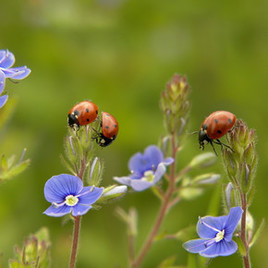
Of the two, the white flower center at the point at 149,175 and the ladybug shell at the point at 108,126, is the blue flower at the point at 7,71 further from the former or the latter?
the white flower center at the point at 149,175

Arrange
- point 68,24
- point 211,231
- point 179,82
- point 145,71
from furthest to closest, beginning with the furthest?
point 145,71
point 68,24
point 179,82
point 211,231

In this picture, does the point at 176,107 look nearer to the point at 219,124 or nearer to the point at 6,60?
the point at 219,124

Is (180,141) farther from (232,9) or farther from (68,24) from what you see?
(232,9)

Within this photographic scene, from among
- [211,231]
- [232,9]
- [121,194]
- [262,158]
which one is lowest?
[211,231]

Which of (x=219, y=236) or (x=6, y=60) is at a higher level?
(x=6, y=60)

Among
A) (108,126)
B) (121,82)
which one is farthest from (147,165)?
(121,82)

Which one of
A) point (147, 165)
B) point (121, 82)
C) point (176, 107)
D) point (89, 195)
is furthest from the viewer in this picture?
point (121, 82)

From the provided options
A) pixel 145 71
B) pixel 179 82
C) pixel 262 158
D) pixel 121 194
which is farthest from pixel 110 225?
pixel 121 194

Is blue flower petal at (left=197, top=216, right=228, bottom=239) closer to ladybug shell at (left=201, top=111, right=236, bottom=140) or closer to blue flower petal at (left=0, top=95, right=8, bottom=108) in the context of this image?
ladybug shell at (left=201, top=111, right=236, bottom=140)
